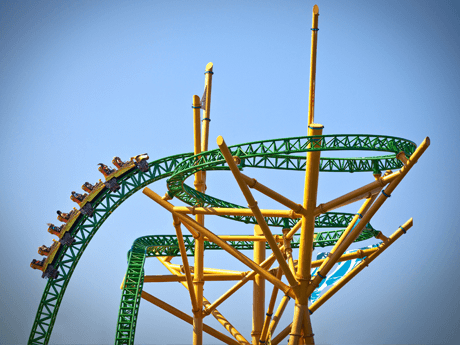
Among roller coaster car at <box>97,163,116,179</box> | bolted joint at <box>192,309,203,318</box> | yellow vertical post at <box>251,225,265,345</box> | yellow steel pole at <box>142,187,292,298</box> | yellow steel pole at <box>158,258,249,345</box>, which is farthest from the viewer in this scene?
roller coaster car at <box>97,163,116,179</box>

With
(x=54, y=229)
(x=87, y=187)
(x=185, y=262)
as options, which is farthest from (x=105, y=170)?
(x=185, y=262)

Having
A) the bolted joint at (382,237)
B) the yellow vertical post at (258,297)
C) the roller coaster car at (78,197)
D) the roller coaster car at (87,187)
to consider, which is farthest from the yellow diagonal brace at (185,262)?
the bolted joint at (382,237)

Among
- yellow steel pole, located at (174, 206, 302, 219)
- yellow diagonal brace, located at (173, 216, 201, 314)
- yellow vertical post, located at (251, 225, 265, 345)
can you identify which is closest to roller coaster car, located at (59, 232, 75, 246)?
yellow diagonal brace, located at (173, 216, 201, 314)

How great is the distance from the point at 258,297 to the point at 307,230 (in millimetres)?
8352

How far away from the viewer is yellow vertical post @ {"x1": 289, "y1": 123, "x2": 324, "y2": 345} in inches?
706

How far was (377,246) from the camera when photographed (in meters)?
23.9

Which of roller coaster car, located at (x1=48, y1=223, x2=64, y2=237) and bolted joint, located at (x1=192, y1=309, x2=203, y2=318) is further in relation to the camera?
roller coaster car, located at (x1=48, y1=223, x2=64, y2=237)

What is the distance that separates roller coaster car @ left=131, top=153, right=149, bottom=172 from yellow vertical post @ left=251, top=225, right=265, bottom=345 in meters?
5.25

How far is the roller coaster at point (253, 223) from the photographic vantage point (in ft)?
60.2

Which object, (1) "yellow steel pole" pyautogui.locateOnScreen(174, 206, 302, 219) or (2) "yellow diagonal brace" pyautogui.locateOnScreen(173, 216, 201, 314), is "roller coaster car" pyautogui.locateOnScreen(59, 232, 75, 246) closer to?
(2) "yellow diagonal brace" pyautogui.locateOnScreen(173, 216, 201, 314)

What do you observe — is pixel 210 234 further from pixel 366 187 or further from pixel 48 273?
pixel 48 273

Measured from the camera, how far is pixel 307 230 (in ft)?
61.1

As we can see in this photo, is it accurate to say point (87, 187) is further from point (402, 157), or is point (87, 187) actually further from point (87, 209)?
point (402, 157)

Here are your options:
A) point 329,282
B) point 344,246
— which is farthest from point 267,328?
point 344,246
